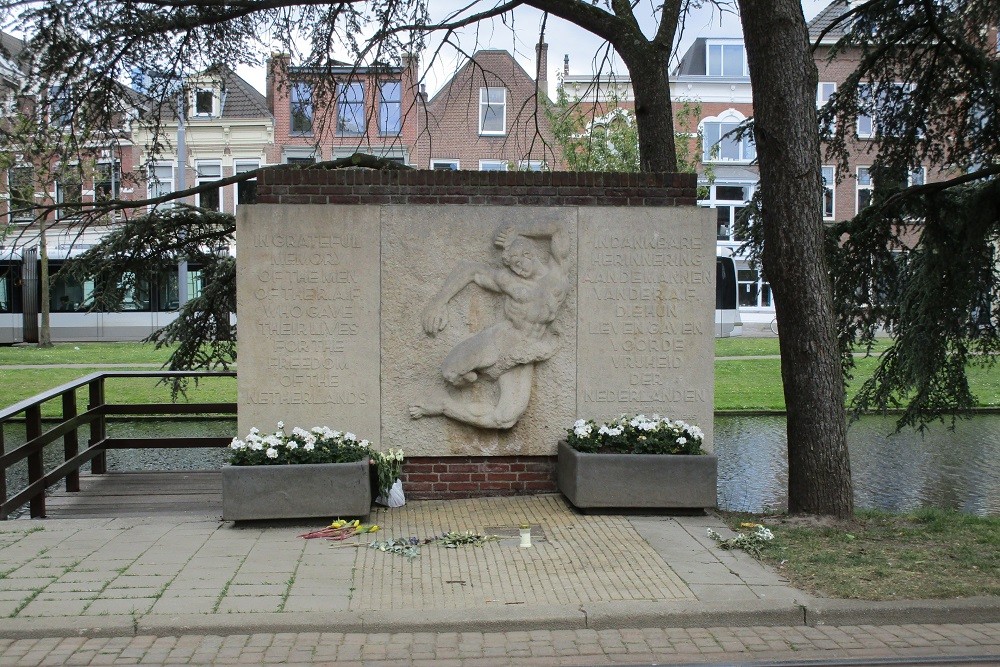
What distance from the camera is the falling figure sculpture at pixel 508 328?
27.7 ft

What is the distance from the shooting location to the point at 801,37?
8211 millimetres

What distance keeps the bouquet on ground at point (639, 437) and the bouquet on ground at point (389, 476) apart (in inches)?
60.9

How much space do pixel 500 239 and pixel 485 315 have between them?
694 millimetres

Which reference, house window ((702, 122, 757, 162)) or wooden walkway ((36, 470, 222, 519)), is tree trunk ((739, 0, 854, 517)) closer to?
wooden walkway ((36, 470, 222, 519))

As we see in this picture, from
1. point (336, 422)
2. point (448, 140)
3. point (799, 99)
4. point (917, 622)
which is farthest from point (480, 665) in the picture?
point (448, 140)

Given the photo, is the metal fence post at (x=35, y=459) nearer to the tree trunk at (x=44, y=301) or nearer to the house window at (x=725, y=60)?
the tree trunk at (x=44, y=301)

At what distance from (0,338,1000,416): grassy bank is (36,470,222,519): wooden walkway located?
201 inches

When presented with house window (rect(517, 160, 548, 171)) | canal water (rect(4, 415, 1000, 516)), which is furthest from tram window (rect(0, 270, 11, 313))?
house window (rect(517, 160, 548, 171))

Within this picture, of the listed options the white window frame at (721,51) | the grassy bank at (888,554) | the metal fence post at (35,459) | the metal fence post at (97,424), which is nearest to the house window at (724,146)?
the white window frame at (721,51)

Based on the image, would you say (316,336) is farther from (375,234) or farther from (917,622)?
(917,622)

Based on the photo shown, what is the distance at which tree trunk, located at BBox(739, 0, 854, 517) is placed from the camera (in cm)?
813

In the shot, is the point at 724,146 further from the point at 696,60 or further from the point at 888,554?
the point at 888,554

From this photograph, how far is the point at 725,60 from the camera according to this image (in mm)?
44938

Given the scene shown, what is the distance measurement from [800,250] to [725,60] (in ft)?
130
